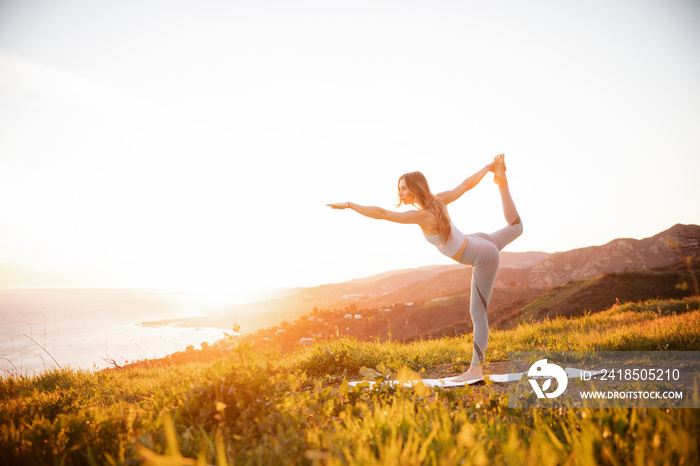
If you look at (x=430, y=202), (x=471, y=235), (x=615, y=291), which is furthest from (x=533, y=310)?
(x=430, y=202)

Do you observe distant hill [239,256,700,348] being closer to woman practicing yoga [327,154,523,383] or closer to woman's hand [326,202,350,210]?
woman practicing yoga [327,154,523,383]

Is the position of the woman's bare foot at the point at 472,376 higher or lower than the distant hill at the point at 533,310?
higher

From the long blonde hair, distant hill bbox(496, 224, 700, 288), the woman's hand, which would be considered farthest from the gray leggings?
distant hill bbox(496, 224, 700, 288)

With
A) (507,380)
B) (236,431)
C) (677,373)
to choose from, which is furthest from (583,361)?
(236,431)

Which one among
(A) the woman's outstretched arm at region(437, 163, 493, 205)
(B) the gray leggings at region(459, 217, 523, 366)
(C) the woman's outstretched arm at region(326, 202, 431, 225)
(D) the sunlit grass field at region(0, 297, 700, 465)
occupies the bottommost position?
(D) the sunlit grass field at region(0, 297, 700, 465)

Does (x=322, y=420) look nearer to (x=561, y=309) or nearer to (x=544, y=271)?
(x=561, y=309)

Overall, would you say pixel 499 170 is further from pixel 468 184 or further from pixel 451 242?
pixel 451 242

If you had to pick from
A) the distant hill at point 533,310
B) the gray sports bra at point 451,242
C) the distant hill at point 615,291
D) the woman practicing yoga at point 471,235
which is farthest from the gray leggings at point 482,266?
the distant hill at point 615,291

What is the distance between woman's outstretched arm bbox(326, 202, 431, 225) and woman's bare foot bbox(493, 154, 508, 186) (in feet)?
5.41

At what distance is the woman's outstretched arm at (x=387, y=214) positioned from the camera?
14.1ft

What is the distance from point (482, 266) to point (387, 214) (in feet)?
6.08

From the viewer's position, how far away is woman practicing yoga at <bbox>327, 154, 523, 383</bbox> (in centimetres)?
466

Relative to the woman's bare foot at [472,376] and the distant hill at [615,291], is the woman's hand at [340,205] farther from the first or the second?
the distant hill at [615,291]

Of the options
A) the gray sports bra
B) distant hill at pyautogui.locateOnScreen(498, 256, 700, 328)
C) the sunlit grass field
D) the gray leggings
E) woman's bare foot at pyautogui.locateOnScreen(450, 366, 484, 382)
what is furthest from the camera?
distant hill at pyautogui.locateOnScreen(498, 256, 700, 328)
